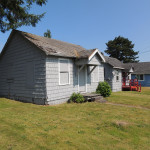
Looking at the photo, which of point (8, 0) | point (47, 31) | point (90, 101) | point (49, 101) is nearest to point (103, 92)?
point (90, 101)

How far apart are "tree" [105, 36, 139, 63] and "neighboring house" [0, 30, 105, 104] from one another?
41.6 metres

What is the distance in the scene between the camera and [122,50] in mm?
51062

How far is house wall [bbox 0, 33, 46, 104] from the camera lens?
9273 millimetres

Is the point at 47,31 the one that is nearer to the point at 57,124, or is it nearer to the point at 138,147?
the point at 57,124

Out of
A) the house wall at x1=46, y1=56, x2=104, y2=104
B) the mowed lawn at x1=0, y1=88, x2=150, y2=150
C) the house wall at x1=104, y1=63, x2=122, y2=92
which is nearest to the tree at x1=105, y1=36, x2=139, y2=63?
Result: the house wall at x1=104, y1=63, x2=122, y2=92

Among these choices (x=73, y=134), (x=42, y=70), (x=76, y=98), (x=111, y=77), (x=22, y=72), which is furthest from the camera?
(x=111, y=77)

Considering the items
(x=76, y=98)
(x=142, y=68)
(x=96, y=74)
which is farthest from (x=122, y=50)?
(x=76, y=98)

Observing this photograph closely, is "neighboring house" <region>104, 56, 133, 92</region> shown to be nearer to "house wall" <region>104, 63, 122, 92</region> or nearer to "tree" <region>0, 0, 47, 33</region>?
"house wall" <region>104, 63, 122, 92</region>

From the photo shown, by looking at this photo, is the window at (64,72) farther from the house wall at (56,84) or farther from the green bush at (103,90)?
the green bush at (103,90)

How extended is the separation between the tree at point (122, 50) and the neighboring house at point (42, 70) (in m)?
41.6

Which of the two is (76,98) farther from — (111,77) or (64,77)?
(111,77)

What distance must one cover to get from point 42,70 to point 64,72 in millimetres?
1689

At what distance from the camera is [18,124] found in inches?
213

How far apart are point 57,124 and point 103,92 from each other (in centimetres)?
793
